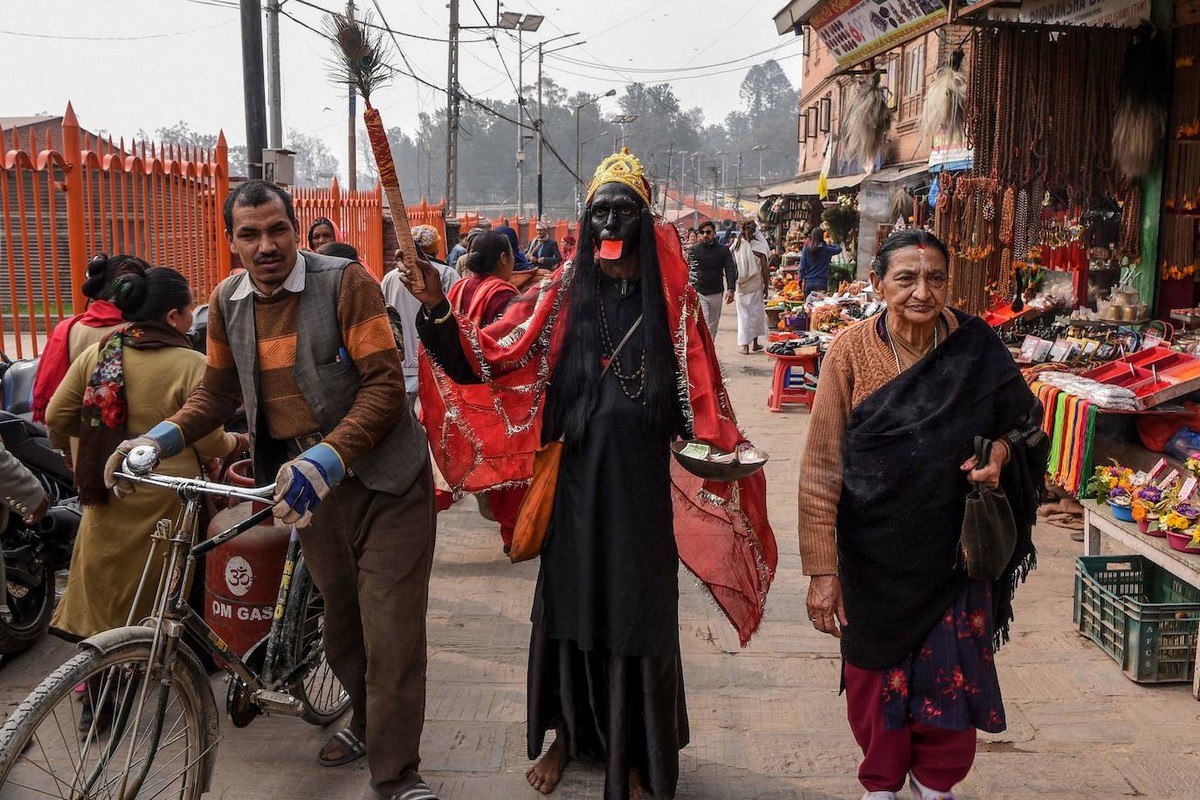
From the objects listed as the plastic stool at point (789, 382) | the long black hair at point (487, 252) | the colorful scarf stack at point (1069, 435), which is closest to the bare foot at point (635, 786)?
the colorful scarf stack at point (1069, 435)

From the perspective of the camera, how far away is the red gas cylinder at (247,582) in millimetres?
3795

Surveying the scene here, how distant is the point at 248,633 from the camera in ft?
12.6

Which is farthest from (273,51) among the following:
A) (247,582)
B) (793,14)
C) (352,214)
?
(247,582)

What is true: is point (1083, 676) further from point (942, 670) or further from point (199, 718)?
point (199, 718)

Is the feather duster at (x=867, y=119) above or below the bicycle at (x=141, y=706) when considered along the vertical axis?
above

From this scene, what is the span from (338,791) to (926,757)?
192cm

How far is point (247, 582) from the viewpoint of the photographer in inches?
150

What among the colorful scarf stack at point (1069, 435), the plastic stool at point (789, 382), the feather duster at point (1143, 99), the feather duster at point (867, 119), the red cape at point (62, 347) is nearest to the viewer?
the red cape at point (62, 347)

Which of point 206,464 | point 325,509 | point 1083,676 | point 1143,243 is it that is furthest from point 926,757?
point 1143,243

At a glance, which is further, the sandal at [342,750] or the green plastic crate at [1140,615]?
the green plastic crate at [1140,615]

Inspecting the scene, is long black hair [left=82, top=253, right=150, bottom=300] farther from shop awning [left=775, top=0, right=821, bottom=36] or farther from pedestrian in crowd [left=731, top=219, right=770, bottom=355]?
pedestrian in crowd [left=731, top=219, right=770, bottom=355]

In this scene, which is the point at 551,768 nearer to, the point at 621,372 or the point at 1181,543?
the point at 621,372

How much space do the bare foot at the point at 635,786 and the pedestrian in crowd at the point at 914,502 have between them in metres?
0.74

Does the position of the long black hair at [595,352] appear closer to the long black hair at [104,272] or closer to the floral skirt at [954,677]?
the floral skirt at [954,677]
